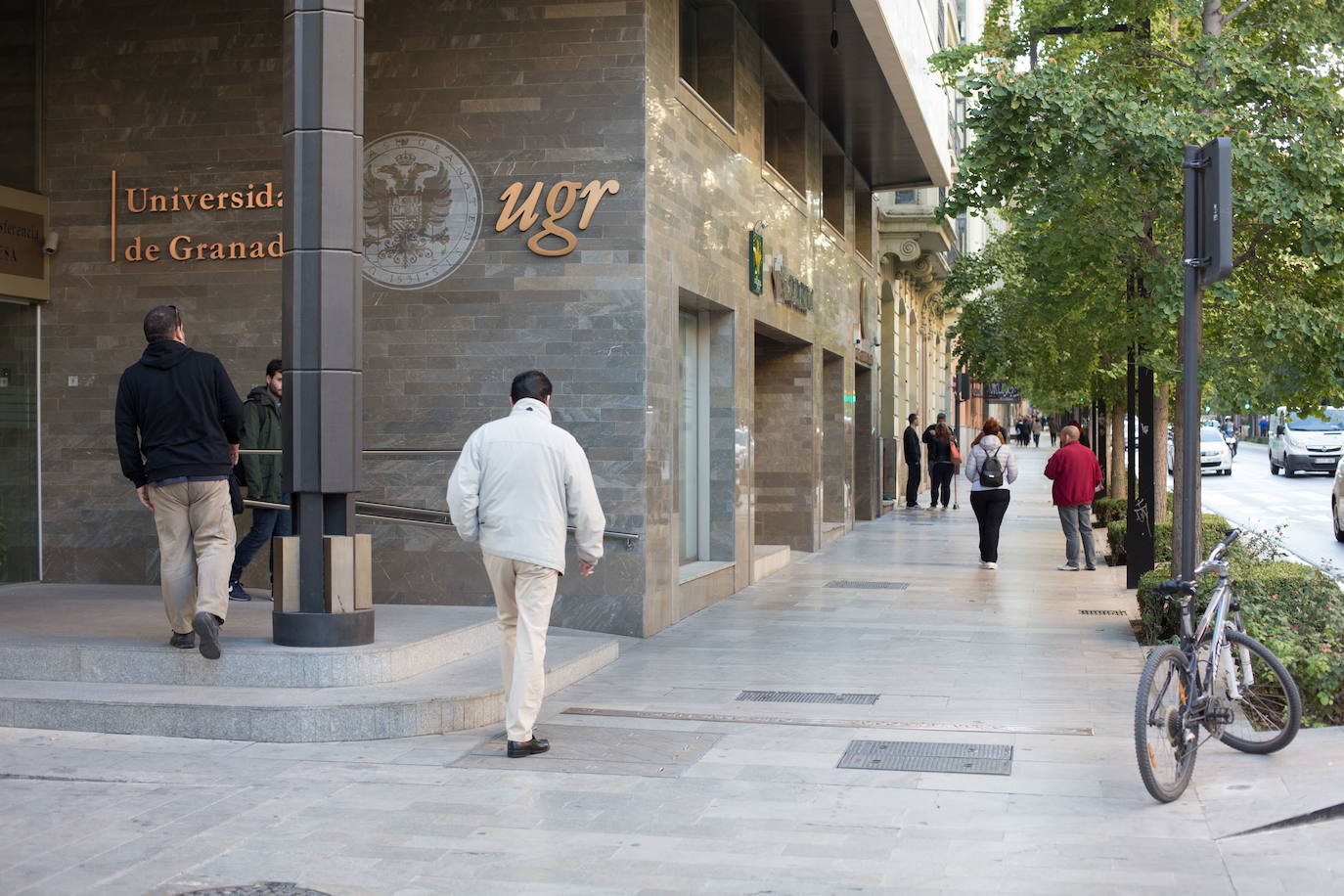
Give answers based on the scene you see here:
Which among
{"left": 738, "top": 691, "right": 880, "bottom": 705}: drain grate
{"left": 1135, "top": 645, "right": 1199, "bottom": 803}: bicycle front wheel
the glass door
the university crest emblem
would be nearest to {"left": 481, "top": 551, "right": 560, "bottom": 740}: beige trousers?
{"left": 738, "top": 691, "right": 880, "bottom": 705}: drain grate

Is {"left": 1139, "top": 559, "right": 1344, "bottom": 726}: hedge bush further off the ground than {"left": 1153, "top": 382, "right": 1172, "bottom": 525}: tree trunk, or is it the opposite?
{"left": 1153, "top": 382, "right": 1172, "bottom": 525}: tree trunk

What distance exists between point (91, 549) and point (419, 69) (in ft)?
15.0

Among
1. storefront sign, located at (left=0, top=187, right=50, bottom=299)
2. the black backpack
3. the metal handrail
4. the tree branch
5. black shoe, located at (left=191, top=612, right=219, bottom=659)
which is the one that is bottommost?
black shoe, located at (left=191, top=612, right=219, bottom=659)

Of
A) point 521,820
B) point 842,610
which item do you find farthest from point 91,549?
point 521,820

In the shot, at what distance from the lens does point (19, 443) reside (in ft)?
39.1

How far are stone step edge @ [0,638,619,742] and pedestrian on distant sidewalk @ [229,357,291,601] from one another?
3.20 metres

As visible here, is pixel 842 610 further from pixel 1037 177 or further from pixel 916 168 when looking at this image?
pixel 916 168

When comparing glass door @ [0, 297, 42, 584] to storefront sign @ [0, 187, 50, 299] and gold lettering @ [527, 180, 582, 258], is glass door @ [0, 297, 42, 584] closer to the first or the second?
storefront sign @ [0, 187, 50, 299]

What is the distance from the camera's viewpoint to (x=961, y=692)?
898 centimetres

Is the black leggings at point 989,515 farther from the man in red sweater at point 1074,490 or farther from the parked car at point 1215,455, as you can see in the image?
the parked car at point 1215,455

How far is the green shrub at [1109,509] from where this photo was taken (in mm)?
20595

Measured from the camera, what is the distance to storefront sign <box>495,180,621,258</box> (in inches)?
441

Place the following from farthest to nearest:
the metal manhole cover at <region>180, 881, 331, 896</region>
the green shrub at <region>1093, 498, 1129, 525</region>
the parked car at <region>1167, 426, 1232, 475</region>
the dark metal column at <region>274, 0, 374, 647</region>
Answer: the parked car at <region>1167, 426, 1232, 475</region> < the green shrub at <region>1093, 498, 1129, 525</region> < the dark metal column at <region>274, 0, 374, 647</region> < the metal manhole cover at <region>180, 881, 331, 896</region>

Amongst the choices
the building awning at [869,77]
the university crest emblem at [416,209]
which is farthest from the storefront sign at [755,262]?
the university crest emblem at [416,209]
